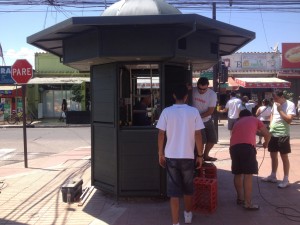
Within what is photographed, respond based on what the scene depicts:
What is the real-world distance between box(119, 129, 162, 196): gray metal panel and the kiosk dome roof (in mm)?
1885

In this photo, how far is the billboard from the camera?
2802 centimetres

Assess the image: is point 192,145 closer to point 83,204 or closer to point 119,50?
point 119,50

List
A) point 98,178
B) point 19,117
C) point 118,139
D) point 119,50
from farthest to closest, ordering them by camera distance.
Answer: point 19,117 < point 98,178 < point 118,139 < point 119,50

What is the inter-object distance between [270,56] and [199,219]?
25071 millimetres

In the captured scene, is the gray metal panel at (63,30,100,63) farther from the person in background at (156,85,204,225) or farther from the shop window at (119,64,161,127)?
the person in background at (156,85,204,225)

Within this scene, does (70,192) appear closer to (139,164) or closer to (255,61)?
(139,164)

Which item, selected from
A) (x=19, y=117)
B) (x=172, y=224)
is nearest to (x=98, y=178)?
(x=172, y=224)

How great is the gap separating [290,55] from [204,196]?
24825 mm

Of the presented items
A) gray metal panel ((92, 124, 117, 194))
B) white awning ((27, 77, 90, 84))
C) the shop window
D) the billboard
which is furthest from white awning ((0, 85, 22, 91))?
the shop window

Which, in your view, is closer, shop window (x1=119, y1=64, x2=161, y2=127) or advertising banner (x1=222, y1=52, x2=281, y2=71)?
shop window (x1=119, y1=64, x2=161, y2=127)

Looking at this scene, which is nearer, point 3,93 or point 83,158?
point 83,158

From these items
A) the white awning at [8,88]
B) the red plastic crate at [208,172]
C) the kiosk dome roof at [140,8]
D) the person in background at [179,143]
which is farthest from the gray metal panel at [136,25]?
the white awning at [8,88]

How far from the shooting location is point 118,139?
6336mm

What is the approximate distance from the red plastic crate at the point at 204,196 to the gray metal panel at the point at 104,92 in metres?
1.74
